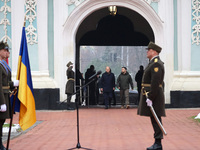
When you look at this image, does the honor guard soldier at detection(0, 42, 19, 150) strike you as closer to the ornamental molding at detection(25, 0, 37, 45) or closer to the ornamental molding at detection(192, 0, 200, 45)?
the ornamental molding at detection(25, 0, 37, 45)

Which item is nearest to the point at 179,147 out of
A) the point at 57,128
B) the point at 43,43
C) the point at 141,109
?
the point at 141,109

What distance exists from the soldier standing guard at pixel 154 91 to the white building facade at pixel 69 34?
9829 mm

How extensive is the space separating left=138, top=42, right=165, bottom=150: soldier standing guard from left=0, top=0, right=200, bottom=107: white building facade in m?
9.83

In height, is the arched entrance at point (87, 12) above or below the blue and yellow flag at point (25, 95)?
above

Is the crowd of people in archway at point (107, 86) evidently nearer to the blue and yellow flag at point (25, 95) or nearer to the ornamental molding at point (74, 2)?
the ornamental molding at point (74, 2)

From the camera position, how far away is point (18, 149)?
346 inches

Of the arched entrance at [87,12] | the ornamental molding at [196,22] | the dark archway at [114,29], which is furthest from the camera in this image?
the dark archway at [114,29]

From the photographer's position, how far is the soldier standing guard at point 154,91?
8.06m

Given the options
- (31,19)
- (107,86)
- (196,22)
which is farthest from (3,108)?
(196,22)

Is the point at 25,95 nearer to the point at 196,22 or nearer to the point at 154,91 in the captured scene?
the point at 154,91

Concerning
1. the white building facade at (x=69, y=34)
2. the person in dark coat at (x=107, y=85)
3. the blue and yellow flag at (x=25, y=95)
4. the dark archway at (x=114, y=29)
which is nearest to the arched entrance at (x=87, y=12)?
the white building facade at (x=69, y=34)

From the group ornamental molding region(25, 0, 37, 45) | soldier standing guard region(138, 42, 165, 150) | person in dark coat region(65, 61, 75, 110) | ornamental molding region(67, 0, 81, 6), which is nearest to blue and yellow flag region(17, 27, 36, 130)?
soldier standing guard region(138, 42, 165, 150)

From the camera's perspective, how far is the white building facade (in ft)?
59.3

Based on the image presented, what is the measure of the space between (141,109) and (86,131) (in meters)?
3.46
